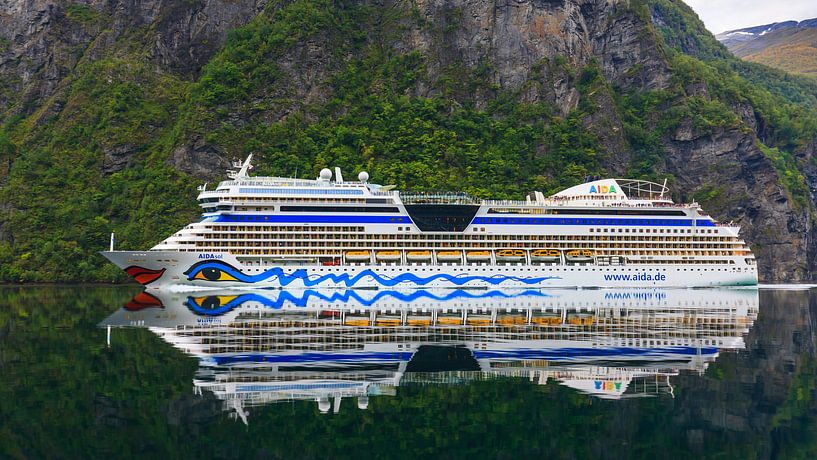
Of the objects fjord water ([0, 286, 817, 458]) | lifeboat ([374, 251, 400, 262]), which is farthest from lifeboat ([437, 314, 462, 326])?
lifeboat ([374, 251, 400, 262])

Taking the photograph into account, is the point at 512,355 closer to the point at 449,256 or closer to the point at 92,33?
the point at 449,256

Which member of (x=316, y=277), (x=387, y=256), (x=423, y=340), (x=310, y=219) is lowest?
(x=423, y=340)

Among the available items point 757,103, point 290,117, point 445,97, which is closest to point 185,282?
point 290,117

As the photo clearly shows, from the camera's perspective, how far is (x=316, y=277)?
7100 centimetres

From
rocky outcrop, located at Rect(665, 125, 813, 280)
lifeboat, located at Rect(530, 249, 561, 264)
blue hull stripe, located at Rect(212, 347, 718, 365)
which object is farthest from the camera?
rocky outcrop, located at Rect(665, 125, 813, 280)

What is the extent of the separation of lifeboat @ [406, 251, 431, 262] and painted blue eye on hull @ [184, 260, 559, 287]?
7.81ft

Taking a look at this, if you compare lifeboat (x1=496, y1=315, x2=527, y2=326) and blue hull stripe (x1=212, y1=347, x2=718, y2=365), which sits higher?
lifeboat (x1=496, y1=315, x2=527, y2=326)

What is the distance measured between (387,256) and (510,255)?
11.3 m

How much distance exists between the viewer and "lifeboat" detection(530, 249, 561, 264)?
77.7 metres

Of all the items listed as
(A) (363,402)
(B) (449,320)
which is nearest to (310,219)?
Answer: (B) (449,320)

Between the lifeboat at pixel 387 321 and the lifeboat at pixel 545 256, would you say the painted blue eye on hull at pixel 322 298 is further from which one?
the lifeboat at pixel 387 321

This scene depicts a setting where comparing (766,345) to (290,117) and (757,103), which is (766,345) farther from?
(757,103)

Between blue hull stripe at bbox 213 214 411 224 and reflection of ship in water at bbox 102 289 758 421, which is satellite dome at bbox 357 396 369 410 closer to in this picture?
reflection of ship in water at bbox 102 289 758 421

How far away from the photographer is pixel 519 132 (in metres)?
120
